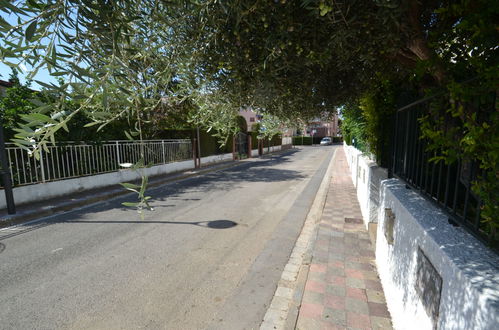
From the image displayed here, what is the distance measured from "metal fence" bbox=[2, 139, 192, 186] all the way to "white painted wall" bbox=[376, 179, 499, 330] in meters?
4.98

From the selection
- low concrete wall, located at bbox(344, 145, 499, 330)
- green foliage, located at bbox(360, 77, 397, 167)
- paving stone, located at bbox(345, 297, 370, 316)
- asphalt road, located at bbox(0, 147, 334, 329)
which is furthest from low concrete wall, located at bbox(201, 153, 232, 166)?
low concrete wall, located at bbox(344, 145, 499, 330)

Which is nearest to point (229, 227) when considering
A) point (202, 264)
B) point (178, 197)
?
point (202, 264)

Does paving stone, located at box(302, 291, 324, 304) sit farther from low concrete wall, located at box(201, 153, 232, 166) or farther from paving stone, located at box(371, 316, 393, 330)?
low concrete wall, located at box(201, 153, 232, 166)

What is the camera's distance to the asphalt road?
2.86 meters

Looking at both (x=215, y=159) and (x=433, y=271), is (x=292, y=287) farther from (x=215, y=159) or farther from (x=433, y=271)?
(x=215, y=159)

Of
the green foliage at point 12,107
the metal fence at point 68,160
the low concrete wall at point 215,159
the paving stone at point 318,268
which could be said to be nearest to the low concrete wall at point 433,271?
the paving stone at point 318,268

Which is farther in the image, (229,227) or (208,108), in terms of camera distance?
(229,227)

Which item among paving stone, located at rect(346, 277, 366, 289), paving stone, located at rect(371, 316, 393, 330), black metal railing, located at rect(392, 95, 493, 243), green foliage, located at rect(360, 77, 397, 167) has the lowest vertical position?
paving stone, located at rect(371, 316, 393, 330)

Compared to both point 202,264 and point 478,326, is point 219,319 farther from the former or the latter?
point 478,326

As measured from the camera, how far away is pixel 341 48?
6.29ft

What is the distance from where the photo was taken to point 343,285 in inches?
130

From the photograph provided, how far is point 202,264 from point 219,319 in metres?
1.25

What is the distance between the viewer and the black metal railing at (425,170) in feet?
6.22

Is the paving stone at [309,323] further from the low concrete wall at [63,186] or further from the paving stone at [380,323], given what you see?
the low concrete wall at [63,186]
